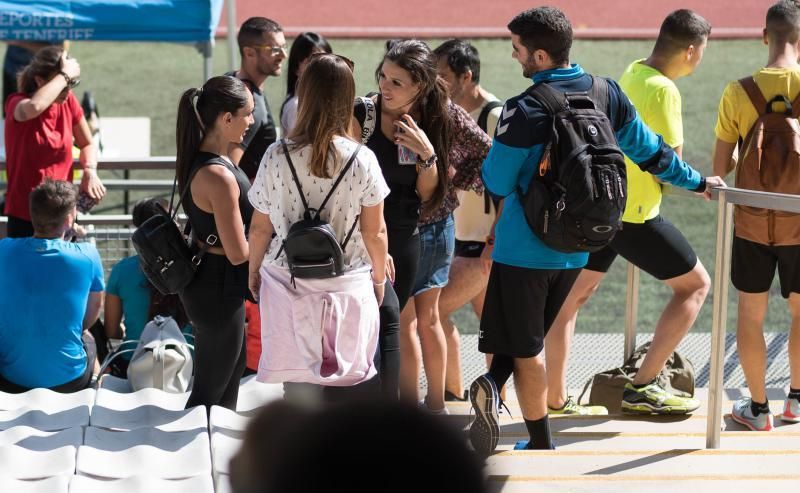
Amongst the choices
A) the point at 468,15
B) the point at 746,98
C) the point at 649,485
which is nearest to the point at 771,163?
the point at 746,98

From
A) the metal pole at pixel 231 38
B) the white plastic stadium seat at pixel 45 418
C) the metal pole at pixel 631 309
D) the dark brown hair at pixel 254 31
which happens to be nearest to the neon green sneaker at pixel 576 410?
the metal pole at pixel 631 309

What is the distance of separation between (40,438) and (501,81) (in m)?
14.6

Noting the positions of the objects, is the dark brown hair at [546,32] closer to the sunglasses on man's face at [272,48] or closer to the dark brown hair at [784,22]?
the dark brown hair at [784,22]

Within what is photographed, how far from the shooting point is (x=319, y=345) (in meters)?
3.48

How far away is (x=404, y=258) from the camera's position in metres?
4.08

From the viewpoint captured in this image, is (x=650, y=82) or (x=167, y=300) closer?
(x=650, y=82)

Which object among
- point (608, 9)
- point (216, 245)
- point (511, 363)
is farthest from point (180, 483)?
point (608, 9)

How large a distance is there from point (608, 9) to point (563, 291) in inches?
856

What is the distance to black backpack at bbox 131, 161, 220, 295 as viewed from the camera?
3.79 m

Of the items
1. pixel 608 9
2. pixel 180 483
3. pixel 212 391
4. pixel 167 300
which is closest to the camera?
pixel 180 483

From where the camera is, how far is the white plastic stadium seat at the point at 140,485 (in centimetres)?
A: 338

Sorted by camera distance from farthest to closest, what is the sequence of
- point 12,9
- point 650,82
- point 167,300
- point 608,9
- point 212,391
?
point 608,9
point 12,9
point 167,300
point 650,82
point 212,391

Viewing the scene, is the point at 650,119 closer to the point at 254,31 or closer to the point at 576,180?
the point at 576,180

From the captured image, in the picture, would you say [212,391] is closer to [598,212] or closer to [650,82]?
[598,212]
